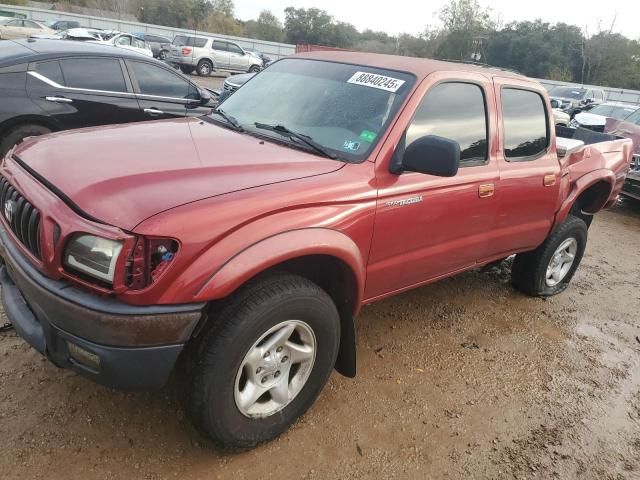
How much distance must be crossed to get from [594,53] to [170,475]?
54712 millimetres

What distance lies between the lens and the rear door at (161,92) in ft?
20.6

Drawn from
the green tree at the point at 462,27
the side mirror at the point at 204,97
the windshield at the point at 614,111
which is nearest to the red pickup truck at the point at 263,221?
the side mirror at the point at 204,97

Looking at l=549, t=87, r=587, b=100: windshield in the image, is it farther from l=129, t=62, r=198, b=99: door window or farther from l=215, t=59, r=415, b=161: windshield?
l=215, t=59, r=415, b=161: windshield

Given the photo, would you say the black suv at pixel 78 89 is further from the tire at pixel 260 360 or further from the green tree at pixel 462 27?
the green tree at pixel 462 27

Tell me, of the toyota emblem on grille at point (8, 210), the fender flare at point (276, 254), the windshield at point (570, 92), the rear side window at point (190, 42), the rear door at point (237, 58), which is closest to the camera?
the fender flare at point (276, 254)

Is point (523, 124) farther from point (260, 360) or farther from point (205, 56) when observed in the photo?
point (205, 56)

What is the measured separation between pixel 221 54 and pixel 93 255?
2464 centimetres

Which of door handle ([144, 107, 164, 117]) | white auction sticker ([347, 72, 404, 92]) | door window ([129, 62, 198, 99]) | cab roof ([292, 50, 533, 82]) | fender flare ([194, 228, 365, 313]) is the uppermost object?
cab roof ([292, 50, 533, 82])

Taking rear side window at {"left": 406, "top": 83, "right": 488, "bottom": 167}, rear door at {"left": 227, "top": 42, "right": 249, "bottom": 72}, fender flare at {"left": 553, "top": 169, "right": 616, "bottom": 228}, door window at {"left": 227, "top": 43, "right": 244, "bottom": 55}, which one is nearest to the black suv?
rear side window at {"left": 406, "top": 83, "right": 488, "bottom": 167}

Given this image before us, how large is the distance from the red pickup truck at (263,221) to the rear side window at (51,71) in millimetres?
3163

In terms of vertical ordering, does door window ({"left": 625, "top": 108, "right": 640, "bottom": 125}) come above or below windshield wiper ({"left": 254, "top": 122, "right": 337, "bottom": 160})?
below

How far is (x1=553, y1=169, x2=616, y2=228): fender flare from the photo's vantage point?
164 inches

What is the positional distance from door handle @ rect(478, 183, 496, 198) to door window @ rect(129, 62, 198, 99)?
15.2ft

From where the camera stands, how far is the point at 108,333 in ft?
6.38
